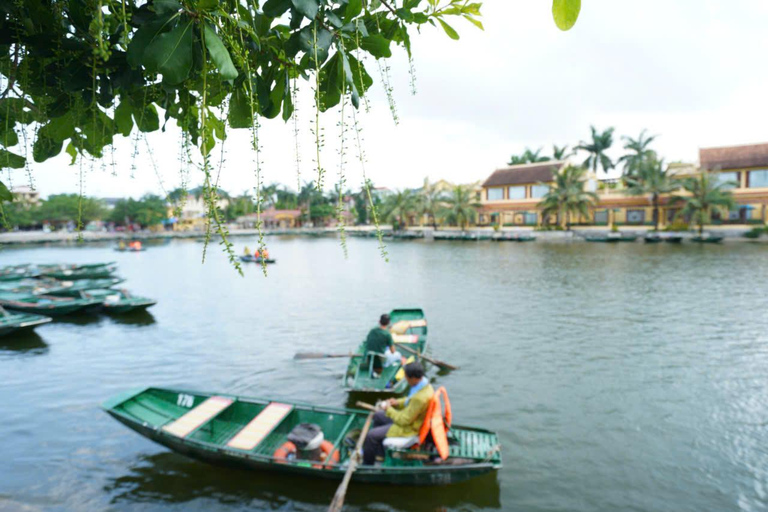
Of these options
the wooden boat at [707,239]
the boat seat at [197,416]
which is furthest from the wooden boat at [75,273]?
the wooden boat at [707,239]

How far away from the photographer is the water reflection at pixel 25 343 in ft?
48.1

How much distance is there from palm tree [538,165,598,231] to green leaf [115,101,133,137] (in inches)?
2029

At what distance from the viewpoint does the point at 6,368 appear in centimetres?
1312

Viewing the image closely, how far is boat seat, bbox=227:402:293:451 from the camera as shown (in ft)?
24.3

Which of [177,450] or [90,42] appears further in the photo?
[177,450]

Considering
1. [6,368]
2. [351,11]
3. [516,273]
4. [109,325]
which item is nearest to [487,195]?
[516,273]

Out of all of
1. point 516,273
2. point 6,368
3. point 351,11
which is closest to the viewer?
point 351,11

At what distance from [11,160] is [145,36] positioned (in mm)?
1592

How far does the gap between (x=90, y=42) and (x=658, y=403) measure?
11549 mm

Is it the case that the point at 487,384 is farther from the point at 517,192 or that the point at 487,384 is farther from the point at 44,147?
the point at 517,192

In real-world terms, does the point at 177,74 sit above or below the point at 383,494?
above

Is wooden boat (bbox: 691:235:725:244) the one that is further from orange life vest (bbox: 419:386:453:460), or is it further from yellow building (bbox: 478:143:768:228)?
orange life vest (bbox: 419:386:453:460)

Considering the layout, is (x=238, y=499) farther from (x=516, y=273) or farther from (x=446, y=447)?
(x=516, y=273)

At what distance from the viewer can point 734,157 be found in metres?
46.6
